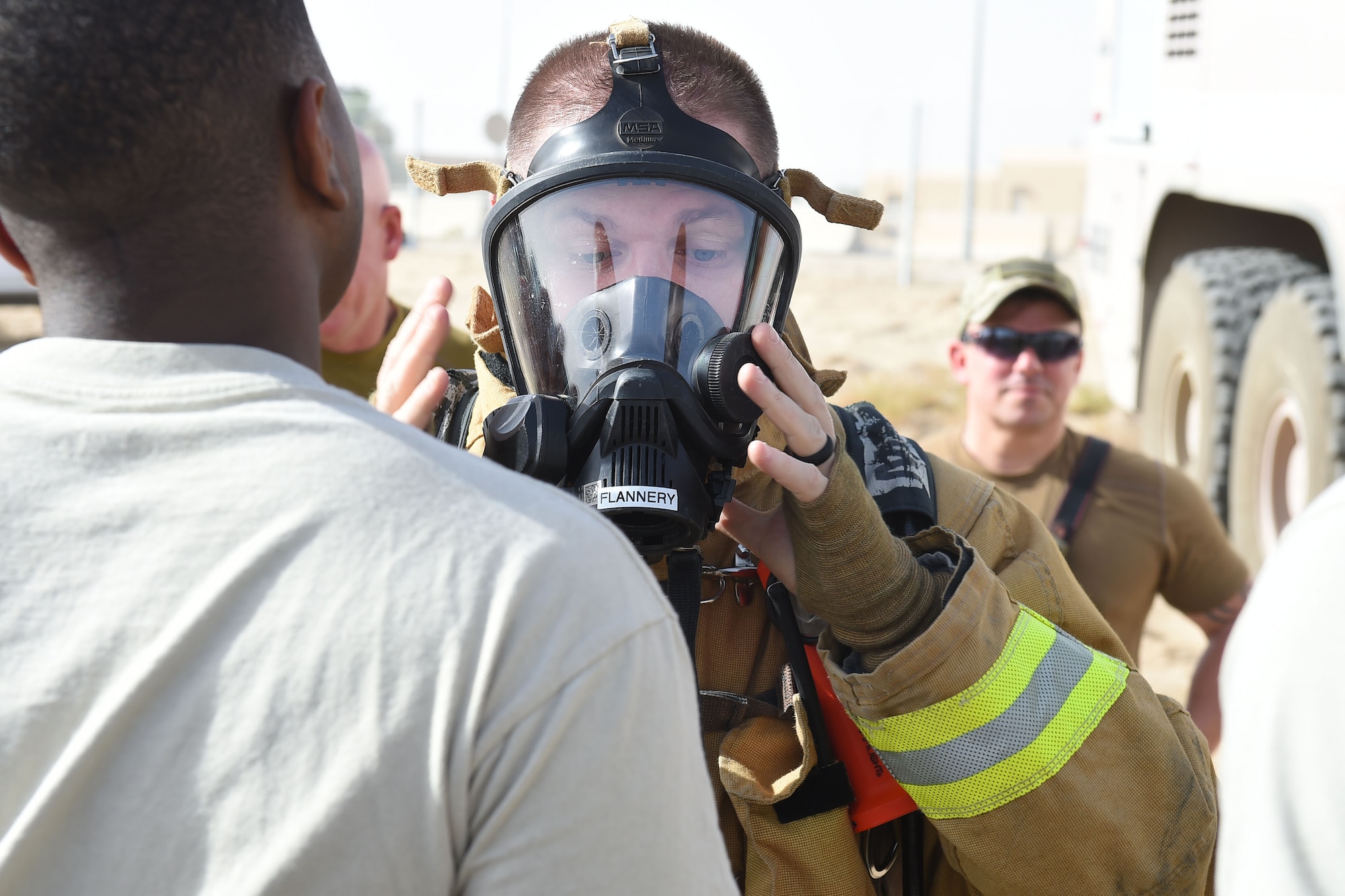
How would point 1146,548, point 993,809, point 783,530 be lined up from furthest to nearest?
point 1146,548, point 783,530, point 993,809

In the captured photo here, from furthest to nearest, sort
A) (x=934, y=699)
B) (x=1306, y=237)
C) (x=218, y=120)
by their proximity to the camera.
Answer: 1. (x=1306, y=237)
2. (x=934, y=699)
3. (x=218, y=120)

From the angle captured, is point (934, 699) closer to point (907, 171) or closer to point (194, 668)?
point (194, 668)

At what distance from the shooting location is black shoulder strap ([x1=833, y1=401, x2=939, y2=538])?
186 cm

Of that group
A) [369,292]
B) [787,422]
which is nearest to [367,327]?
[369,292]

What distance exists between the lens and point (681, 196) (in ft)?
6.07

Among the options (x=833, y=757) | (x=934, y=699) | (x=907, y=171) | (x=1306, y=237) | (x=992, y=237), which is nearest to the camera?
(x=934, y=699)

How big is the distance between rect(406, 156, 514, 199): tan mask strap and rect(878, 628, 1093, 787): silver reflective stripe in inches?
46.1

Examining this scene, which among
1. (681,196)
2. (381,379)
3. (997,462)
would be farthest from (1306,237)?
(381,379)

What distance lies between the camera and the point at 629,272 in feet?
6.03

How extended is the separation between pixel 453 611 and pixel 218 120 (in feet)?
1.48

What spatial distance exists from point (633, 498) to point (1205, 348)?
4344 millimetres

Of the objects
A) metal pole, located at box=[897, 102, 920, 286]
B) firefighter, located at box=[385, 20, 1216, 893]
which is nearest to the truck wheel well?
firefighter, located at box=[385, 20, 1216, 893]

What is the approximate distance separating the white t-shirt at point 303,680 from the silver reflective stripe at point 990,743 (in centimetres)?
74

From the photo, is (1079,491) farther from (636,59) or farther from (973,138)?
(973,138)
